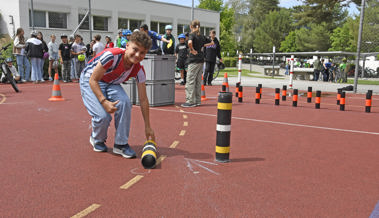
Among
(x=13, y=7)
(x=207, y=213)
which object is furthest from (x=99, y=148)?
(x=13, y=7)

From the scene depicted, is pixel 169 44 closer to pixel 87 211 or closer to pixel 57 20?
pixel 87 211

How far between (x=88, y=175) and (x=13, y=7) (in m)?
27.6

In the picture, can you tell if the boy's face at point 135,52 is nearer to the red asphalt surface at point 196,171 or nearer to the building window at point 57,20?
the red asphalt surface at point 196,171

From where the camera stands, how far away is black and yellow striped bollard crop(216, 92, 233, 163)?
4488mm

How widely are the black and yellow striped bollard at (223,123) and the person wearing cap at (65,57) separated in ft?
43.7

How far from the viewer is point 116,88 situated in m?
4.76

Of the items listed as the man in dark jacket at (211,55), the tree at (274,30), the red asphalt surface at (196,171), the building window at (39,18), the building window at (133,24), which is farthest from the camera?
the tree at (274,30)

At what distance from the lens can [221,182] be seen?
12.8ft

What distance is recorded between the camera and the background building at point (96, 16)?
27719 millimetres

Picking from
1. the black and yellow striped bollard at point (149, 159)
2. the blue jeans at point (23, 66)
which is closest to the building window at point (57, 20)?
the blue jeans at point (23, 66)

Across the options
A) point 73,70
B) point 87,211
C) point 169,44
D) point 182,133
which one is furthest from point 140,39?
point 73,70

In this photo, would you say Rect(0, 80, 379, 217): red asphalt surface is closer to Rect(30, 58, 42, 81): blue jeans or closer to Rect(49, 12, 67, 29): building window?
Rect(30, 58, 42, 81): blue jeans

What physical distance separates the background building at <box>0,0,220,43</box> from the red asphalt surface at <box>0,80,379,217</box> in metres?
21.6

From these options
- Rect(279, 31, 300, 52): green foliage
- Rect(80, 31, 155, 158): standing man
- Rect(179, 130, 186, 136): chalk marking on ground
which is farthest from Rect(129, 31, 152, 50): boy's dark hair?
Rect(279, 31, 300, 52): green foliage
